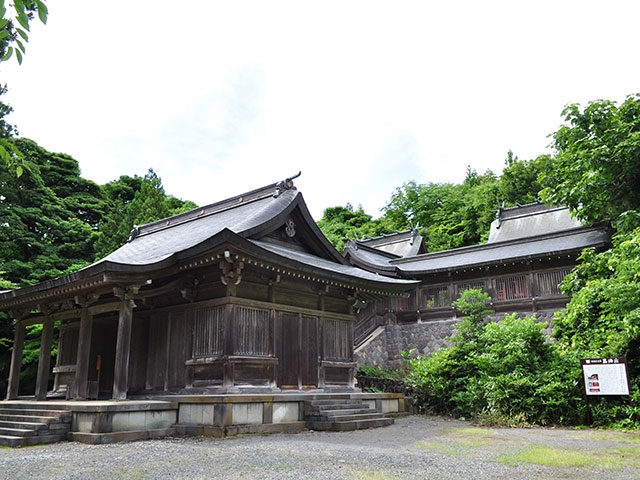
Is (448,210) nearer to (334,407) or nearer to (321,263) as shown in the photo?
(321,263)

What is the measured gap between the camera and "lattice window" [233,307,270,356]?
12.7 metres

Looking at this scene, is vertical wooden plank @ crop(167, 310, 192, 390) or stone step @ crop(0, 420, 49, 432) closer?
stone step @ crop(0, 420, 49, 432)

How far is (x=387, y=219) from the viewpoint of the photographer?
178ft

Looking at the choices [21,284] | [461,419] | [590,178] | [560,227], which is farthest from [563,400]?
[21,284]

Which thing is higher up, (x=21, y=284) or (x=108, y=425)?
(x=21, y=284)

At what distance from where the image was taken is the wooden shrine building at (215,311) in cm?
1223

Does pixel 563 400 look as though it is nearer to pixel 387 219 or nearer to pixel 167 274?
pixel 167 274

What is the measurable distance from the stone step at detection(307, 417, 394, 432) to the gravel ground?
59 centimetres

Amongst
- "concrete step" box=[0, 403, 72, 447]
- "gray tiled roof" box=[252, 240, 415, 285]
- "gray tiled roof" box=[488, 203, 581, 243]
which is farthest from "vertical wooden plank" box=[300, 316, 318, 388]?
"gray tiled roof" box=[488, 203, 581, 243]

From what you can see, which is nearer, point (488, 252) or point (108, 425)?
point (108, 425)

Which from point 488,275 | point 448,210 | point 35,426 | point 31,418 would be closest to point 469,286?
point 488,275

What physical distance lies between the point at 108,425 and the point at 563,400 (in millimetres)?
10850

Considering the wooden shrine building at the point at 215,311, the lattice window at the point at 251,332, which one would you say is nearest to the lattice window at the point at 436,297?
the wooden shrine building at the point at 215,311

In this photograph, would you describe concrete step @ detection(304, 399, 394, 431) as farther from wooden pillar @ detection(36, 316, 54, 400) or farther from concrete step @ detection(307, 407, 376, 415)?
wooden pillar @ detection(36, 316, 54, 400)
